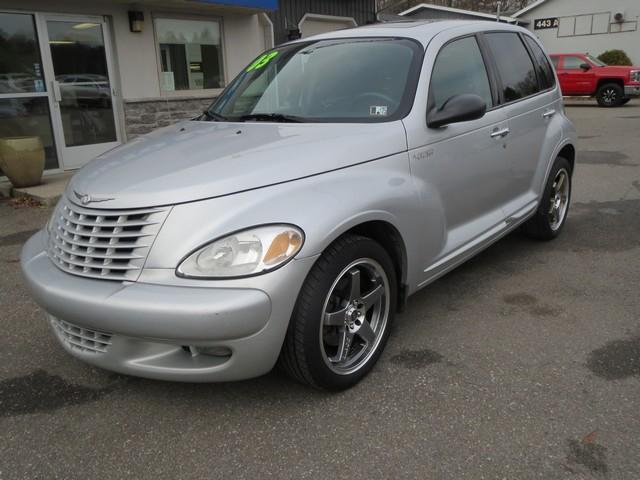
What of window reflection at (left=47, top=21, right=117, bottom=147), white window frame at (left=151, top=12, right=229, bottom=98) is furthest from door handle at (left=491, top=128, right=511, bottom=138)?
white window frame at (left=151, top=12, right=229, bottom=98)

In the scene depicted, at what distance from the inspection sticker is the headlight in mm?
1175

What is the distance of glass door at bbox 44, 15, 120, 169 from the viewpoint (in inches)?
330

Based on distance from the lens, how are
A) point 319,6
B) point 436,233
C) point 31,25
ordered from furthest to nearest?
point 319,6, point 31,25, point 436,233

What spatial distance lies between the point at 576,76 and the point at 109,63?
16821 mm

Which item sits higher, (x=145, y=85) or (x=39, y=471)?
(x=145, y=85)

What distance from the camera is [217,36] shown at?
34.9 feet

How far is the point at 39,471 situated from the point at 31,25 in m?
7.61

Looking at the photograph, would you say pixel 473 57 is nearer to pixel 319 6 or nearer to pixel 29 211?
pixel 29 211

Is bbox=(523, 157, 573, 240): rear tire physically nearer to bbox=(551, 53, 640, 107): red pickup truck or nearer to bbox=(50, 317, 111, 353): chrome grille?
bbox=(50, 317, 111, 353): chrome grille

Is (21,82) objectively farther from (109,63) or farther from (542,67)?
(542,67)

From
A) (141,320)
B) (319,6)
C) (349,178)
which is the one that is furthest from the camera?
(319,6)

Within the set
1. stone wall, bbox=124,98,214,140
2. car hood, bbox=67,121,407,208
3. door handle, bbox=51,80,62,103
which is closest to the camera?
car hood, bbox=67,121,407,208

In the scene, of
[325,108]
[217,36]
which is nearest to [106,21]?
[217,36]

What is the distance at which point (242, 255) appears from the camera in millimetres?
2330
